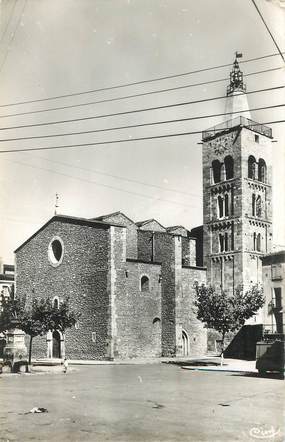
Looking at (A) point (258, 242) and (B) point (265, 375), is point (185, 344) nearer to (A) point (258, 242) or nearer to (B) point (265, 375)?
(A) point (258, 242)

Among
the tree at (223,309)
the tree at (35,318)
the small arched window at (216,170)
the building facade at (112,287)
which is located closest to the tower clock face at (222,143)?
the small arched window at (216,170)

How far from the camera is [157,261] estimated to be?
37.1m

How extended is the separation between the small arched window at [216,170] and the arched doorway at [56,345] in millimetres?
17437

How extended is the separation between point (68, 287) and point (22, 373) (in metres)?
13.1

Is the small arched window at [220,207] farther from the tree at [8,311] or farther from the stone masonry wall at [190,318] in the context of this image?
the tree at [8,311]

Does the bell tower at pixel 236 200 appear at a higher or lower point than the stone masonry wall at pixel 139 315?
higher

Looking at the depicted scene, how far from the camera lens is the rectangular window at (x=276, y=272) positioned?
3359cm

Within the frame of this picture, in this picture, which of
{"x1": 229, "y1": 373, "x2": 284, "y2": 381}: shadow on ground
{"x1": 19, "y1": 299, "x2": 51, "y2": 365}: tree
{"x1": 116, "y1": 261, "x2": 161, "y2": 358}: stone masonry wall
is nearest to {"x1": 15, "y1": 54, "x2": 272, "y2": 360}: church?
{"x1": 116, "y1": 261, "x2": 161, "y2": 358}: stone masonry wall

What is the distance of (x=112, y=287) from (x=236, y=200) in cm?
1293

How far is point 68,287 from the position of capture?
35.2 metres

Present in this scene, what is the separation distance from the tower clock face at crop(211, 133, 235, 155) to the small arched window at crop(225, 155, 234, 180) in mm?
724

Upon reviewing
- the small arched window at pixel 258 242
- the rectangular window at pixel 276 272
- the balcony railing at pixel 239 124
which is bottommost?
the rectangular window at pixel 276 272

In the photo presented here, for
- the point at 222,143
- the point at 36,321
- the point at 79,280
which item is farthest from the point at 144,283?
the point at 222,143

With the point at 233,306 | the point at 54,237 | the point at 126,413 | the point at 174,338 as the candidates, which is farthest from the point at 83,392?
the point at 54,237
